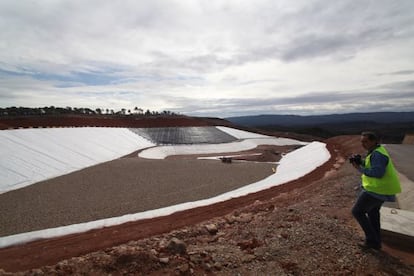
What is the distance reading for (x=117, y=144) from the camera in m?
24.3

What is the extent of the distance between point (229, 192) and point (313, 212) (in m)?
4.60

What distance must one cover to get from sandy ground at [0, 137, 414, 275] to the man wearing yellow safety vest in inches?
15.8

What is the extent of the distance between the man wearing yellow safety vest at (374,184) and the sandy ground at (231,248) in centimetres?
40

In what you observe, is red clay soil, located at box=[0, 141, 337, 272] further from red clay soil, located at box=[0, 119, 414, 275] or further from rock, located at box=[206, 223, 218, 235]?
rock, located at box=[206, 223, 218, 235]

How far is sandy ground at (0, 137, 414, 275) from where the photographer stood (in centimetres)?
390

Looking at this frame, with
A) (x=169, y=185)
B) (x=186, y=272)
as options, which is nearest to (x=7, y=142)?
(x=169, y=185)

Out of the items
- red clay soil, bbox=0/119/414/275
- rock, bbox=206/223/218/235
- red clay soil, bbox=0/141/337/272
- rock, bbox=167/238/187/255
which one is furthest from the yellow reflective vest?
red clay soil, bbox=0/141/337/272

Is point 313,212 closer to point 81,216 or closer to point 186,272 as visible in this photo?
point 186,272

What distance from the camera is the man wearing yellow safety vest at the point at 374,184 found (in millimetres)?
3775

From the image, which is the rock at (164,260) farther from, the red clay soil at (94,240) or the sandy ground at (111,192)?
the sandy ground at (111,192)

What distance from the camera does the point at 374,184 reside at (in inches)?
151

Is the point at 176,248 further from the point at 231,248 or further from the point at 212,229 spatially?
the point at 212,229

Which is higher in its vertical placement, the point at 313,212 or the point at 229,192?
the point at 313,212

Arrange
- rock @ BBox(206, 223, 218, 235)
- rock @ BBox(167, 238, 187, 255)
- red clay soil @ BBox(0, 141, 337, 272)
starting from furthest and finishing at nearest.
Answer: rock @ BBox(206, 223, 218, 235) → red clay soil @ BBox(0, 141, 337, 272) → rock @ BBox(167, 238, 187, 255)
